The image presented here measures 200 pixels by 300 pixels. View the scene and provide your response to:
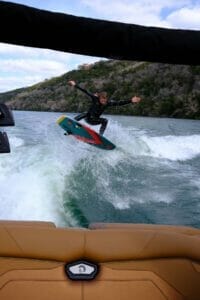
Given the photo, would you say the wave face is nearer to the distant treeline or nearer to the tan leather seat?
→ the tan leather seat

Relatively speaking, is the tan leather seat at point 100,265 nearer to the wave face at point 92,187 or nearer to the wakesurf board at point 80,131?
the wave face at point 92,187

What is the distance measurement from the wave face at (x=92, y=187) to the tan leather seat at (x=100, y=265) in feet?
17.9

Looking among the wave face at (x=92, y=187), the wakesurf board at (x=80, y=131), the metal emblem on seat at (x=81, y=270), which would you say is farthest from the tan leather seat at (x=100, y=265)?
the wakesurf board at (x=80, y=131)

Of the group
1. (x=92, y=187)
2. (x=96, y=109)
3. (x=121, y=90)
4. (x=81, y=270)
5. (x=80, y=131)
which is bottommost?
(x=81, y=270)

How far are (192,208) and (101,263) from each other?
7577mm

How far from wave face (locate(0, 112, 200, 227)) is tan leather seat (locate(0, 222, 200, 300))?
5.45 metres

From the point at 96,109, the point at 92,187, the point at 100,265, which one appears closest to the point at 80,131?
the point at 96,109

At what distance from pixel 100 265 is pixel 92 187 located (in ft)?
28.0

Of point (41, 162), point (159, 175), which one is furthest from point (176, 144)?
point (41, 162)

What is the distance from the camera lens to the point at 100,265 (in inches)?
70.6

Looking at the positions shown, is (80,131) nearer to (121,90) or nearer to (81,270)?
(81,270)

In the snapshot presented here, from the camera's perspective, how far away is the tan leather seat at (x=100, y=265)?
5.76ft

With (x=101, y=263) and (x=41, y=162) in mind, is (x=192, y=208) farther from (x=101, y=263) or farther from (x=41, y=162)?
(x=101, y=263)

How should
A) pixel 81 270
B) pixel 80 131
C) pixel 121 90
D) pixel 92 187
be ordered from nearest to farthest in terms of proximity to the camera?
pixel 81 270, pixel 92 187, pixel 80 131, pixel 121 90
